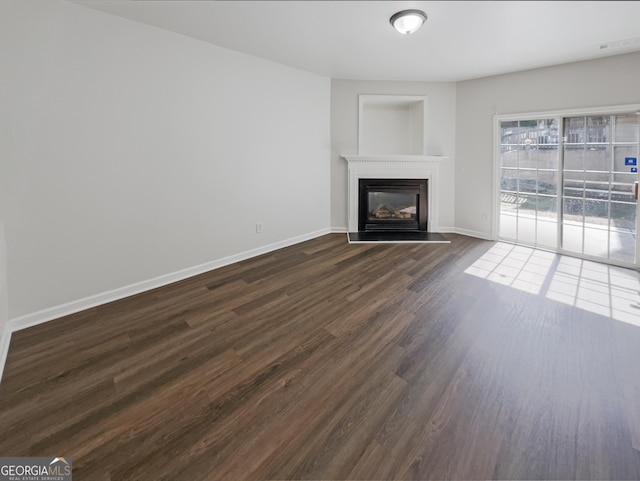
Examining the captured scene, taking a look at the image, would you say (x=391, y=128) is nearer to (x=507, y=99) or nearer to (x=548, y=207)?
(x=507, y=99)

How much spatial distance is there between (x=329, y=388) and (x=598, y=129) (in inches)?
185

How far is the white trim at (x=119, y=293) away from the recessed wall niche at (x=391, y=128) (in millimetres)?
2888

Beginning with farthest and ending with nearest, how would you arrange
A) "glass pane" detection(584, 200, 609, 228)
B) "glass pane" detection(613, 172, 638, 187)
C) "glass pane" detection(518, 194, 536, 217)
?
"glass pane" detection(518, 194, 536, 217), "glass pane" detection(584, 200, 609, 228), "glass pane" detection(613, 172, 638, 187)

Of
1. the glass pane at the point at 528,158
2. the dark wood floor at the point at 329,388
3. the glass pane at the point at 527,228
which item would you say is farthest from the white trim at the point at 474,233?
the dark wood floor at the point at 329,388

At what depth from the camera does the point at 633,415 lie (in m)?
1.70

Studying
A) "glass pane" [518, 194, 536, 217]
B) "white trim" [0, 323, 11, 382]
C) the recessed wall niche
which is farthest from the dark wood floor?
the recessed wall niche

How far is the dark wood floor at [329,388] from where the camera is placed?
1.47m

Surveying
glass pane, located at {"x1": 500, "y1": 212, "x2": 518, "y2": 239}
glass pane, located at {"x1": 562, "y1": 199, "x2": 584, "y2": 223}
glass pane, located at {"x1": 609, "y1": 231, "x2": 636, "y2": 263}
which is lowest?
glass pane, located at {"x1": 609, "y1": 231, "x2": 636, "y2": 263}

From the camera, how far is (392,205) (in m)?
5.86

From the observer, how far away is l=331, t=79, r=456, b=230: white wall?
17.7 ft


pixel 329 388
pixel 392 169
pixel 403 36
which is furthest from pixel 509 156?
pixel 329 388

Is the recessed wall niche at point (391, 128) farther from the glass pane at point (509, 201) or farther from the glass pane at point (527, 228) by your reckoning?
the glass pane at point (527, 228)

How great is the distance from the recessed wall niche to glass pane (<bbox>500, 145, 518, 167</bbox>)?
1.27 metres

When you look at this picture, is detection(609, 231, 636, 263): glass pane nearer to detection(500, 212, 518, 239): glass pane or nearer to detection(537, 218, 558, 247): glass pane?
detection(537, 218, 558, 247): glass pane
